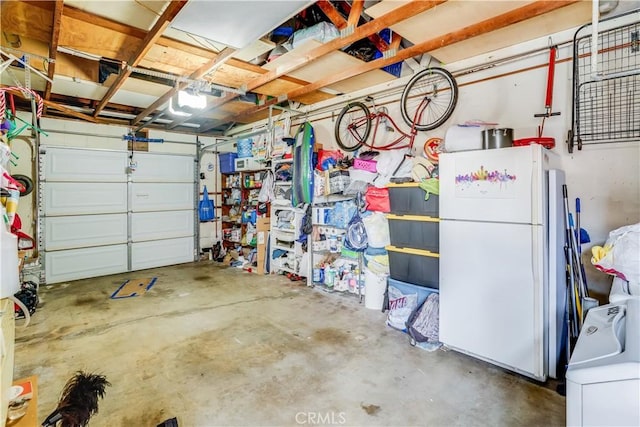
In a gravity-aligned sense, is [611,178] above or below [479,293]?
above

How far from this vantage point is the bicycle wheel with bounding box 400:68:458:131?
3412mm

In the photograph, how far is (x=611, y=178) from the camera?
2.55m

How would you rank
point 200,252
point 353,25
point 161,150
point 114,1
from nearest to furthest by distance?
point 114,1 → point 353,25 → point 161,150 → point 200,252

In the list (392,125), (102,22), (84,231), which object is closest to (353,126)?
(392,125)

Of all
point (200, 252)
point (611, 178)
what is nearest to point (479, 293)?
point (611, 178)

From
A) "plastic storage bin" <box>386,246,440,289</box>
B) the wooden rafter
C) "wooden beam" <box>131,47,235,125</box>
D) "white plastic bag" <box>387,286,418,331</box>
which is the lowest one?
"white plastic bag" <box>387,286,418,331</box>

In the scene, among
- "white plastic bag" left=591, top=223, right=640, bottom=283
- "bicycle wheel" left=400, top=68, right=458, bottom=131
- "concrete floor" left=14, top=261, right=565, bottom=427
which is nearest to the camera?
"white plastic bag" left=591, top=223, right=640, bottom=283

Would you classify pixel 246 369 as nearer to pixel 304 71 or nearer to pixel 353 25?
pixel 353 25

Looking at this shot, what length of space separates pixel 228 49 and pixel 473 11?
6.65 feet

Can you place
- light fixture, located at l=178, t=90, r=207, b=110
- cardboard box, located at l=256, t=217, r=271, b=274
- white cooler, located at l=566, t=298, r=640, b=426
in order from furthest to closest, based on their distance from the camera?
cardboard box, located at l=256, t=217, r=271, b=274
light fixture, located at l=178, t=90, r=207, b=110
white cooler, located at l=566, t=298, r=640, b=426

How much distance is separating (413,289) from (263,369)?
1601 millimetres

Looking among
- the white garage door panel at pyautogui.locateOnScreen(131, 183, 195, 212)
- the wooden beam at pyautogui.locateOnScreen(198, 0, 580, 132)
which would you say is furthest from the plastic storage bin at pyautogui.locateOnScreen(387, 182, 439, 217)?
the white garage door panel at pyautogui.locateOnScreen(131, 183, 195, 212)

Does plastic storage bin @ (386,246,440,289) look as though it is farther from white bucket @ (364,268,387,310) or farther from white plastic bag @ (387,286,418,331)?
white bucket @ (364,268,387,310)

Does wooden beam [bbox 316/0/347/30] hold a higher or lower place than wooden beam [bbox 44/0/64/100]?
higher
